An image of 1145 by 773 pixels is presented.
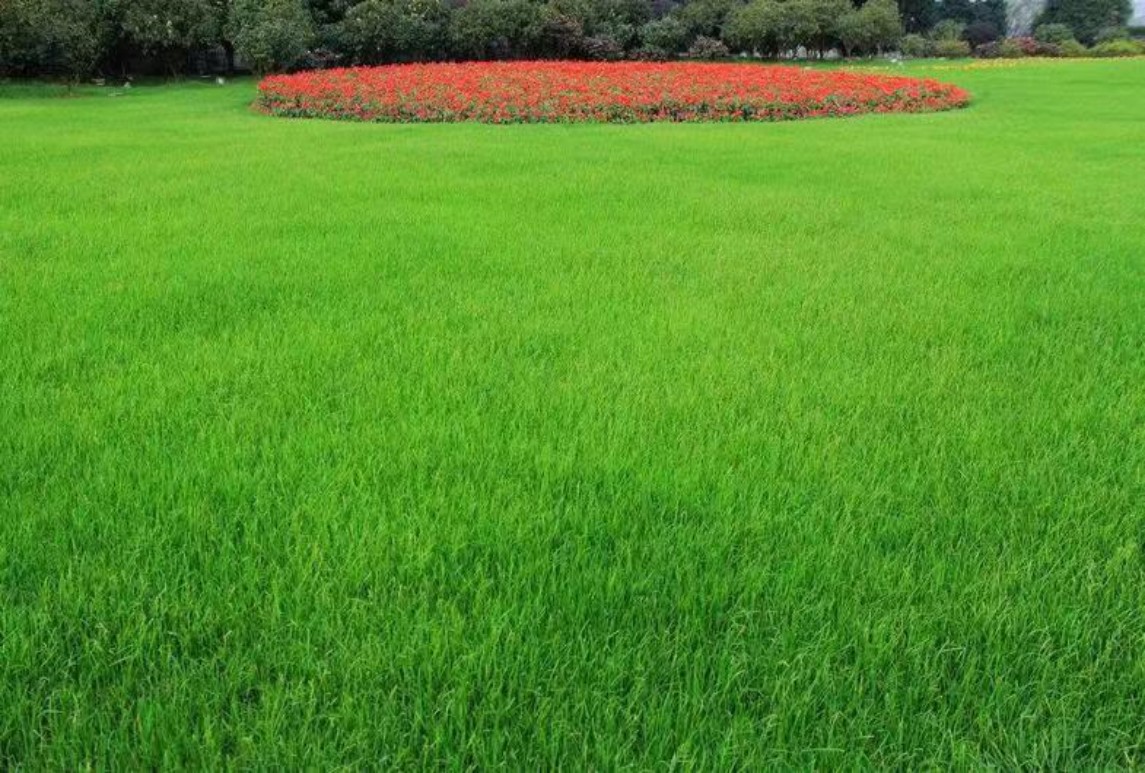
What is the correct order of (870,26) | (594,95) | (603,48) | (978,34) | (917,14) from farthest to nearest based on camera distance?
(917,14) < (978,34) < (870,26) < (603,48) < (594,95)

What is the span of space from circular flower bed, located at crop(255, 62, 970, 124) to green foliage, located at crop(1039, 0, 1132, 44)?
161 feet

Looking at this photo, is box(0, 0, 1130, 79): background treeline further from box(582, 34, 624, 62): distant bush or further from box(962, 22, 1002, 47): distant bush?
box(962, 22, 1002, 47): distant bush

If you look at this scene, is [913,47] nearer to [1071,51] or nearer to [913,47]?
[913,47]

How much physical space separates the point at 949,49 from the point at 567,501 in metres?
44.0

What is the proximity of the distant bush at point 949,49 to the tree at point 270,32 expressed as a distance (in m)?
29.1

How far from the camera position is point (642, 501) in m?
2.46

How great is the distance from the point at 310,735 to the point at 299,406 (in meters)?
1.71

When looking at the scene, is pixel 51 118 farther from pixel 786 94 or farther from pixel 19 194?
pixel 786 94

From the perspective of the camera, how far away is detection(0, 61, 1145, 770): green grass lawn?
1.68m

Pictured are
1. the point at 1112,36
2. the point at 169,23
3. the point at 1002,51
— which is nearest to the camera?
the point at 169,23

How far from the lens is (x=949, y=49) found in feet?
129

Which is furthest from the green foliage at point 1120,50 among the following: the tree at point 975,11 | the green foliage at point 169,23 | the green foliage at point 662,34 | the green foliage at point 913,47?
the green foliage at point 169,23

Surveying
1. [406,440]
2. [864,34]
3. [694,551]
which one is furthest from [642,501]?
[864,34]

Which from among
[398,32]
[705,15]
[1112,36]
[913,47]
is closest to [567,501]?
[398,32]
